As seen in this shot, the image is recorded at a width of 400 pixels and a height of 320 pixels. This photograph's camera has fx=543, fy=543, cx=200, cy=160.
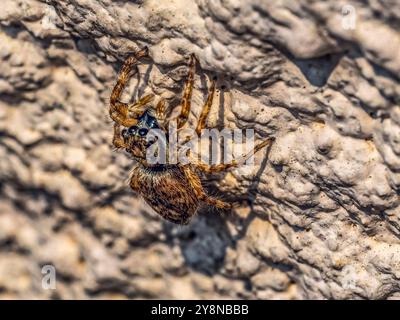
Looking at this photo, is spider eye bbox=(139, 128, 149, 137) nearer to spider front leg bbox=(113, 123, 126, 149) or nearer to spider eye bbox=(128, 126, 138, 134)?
spider eye bbox=(128, 126, 138, 134)

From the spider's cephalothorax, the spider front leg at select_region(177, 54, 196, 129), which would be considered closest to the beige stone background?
the spider front leg at select_region(177, 54, 196, 129)

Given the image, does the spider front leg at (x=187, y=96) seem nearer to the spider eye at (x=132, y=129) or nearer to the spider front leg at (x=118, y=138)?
the spider eye at (x=132, y=129)

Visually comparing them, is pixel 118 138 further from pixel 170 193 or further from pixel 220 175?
pixel 220 175

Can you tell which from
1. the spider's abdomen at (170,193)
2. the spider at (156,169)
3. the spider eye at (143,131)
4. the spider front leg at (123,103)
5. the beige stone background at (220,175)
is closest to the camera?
the beige stone background at (220,175)

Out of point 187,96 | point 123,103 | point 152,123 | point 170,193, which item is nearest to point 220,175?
point 170,193

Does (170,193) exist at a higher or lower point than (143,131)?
lower

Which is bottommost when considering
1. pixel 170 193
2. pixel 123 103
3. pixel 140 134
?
pixel 170 193

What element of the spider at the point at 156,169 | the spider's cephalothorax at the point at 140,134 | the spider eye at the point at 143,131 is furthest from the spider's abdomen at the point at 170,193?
the spider eye at the point at 143,131
